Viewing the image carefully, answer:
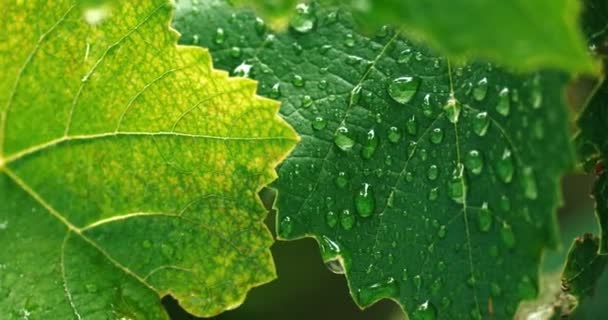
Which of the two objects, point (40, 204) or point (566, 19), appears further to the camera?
point (40, 204)

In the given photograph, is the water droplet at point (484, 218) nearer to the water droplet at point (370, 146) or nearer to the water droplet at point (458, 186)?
the water droplet at point (458, 186)

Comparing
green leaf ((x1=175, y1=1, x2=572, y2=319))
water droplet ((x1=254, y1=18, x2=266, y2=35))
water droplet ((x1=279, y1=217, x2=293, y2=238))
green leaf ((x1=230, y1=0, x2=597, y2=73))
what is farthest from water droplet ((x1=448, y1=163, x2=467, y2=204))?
green leaf ((x1=230, y1=0, x2=597, y2=73))

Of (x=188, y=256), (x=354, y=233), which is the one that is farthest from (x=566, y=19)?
(x=188, y=256)

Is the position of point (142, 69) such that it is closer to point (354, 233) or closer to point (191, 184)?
point (191, 184)

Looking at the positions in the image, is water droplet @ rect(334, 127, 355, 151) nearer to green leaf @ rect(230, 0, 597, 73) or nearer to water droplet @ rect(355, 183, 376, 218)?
water droplet @ rect(355, 183, 376, 218)

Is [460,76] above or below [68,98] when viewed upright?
above

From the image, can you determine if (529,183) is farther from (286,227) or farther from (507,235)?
(286,227)
